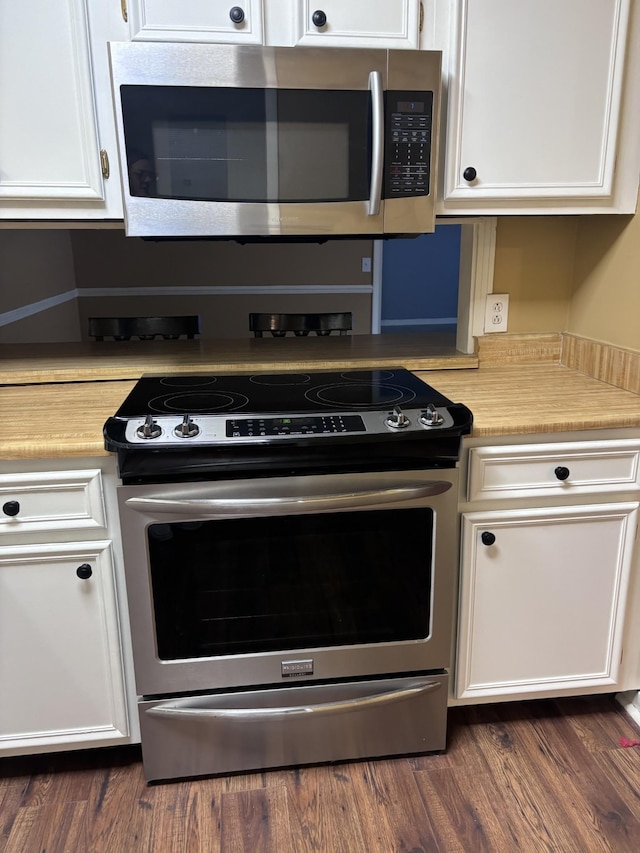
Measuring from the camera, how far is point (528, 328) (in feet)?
6.73

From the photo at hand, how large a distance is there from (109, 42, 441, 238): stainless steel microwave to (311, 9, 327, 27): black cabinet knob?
89 millimetres

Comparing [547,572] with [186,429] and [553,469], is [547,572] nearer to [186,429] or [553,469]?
[553,469]

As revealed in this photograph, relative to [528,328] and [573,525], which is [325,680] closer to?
[573,525]

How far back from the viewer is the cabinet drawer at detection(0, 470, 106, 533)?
1.35 meters

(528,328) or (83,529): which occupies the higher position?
(528,328)

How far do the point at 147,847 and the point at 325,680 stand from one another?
512 millimetres

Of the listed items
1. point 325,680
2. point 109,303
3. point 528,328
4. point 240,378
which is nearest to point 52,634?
point 325,680

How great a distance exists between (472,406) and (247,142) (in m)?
0.83

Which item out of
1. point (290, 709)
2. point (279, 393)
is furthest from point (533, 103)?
point (290, 709)

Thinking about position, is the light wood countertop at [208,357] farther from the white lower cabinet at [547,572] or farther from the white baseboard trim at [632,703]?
the white baseboard trim at [632,703]

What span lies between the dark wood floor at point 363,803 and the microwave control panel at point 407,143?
56.4 inches

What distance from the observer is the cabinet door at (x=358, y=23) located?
1479 millimetres

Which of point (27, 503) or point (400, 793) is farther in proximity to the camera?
point (400, 793)

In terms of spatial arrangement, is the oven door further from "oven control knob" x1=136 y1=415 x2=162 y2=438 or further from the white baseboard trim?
the white baseboard trim
